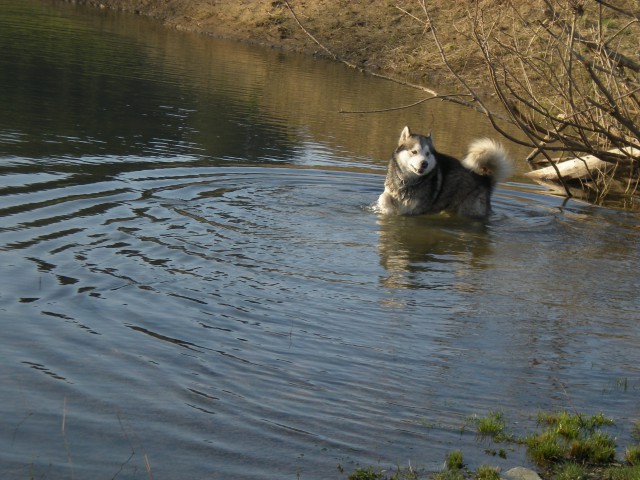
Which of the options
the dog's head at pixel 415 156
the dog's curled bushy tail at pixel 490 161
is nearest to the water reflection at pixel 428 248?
the dog's head at pixel 415 156

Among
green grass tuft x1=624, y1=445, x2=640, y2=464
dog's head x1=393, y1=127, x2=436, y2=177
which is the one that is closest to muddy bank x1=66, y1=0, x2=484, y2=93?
dog's head x1=393, y1=127, x2=436, y2=177

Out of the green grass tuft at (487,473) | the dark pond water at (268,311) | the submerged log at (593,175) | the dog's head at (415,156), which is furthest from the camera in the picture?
the submerged log at (593,175)

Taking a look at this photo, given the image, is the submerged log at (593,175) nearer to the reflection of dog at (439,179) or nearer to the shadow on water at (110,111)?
the reflection of dog at (439,179)

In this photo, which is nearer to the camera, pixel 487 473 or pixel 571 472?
pixel 487 473

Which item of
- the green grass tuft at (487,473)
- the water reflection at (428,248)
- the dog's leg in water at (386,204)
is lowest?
the green grass tuft at (487,473)

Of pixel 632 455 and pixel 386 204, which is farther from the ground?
pixel 386 204

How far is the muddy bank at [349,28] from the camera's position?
3462cm

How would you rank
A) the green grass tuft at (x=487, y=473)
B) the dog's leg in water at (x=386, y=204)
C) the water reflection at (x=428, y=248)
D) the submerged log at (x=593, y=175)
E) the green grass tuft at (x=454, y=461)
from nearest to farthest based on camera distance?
the green grass tuft at (x=487, y=473), the green grass tuft at (x=454, y=461), the water reflection at (x=428, y=248), the dog's leg in water at (x=386, y=204), the submerged log at (x=593, y=175)

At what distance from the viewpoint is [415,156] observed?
13.0 meters

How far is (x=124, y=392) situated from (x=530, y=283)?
205 inches

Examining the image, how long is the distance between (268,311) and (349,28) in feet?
103

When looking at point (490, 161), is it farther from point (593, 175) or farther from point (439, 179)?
point (593, 175)

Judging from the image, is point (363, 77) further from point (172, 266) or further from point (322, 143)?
point (172, 266)

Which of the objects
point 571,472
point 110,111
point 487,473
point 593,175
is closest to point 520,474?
point 487,473
